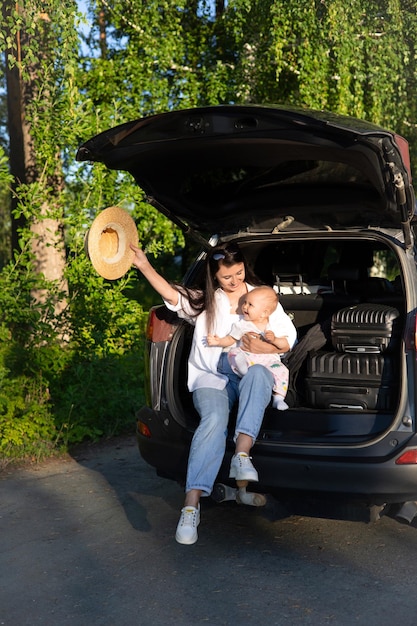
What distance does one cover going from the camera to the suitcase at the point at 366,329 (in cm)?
481

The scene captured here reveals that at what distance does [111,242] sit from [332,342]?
146 centimetres

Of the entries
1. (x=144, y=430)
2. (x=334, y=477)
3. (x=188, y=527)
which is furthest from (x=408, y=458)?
(x=144, y=430)

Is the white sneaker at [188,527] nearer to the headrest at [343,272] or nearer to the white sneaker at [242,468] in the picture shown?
the white sneaker at [242,468]

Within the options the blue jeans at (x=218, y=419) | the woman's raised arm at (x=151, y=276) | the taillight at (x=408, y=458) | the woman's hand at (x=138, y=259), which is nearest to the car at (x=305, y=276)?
the taillight at (x=408, y=458)

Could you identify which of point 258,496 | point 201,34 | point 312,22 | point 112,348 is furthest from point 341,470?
point 201,34

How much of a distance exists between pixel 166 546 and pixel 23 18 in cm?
505

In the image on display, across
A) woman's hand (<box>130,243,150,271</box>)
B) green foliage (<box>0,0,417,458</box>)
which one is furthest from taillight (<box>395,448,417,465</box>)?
green foliage (<box>0,0,417,458</box>)

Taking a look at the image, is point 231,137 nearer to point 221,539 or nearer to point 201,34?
point 221,539

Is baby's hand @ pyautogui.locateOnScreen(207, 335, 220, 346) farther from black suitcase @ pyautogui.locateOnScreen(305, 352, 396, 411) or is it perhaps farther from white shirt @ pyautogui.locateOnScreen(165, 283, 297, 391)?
black suitcase @ pyautogui.locateOnScreen(305, 352, 396, 411)

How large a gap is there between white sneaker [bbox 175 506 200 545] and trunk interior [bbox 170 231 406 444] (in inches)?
22.1

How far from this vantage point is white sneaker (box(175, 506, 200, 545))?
4125mm

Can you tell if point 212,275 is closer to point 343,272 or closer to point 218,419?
point 218,419

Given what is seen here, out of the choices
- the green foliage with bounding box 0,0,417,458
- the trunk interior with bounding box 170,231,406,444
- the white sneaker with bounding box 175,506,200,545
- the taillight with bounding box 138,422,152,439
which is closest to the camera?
the white sneaker with bounding box 175,506,200,545

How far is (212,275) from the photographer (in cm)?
493
